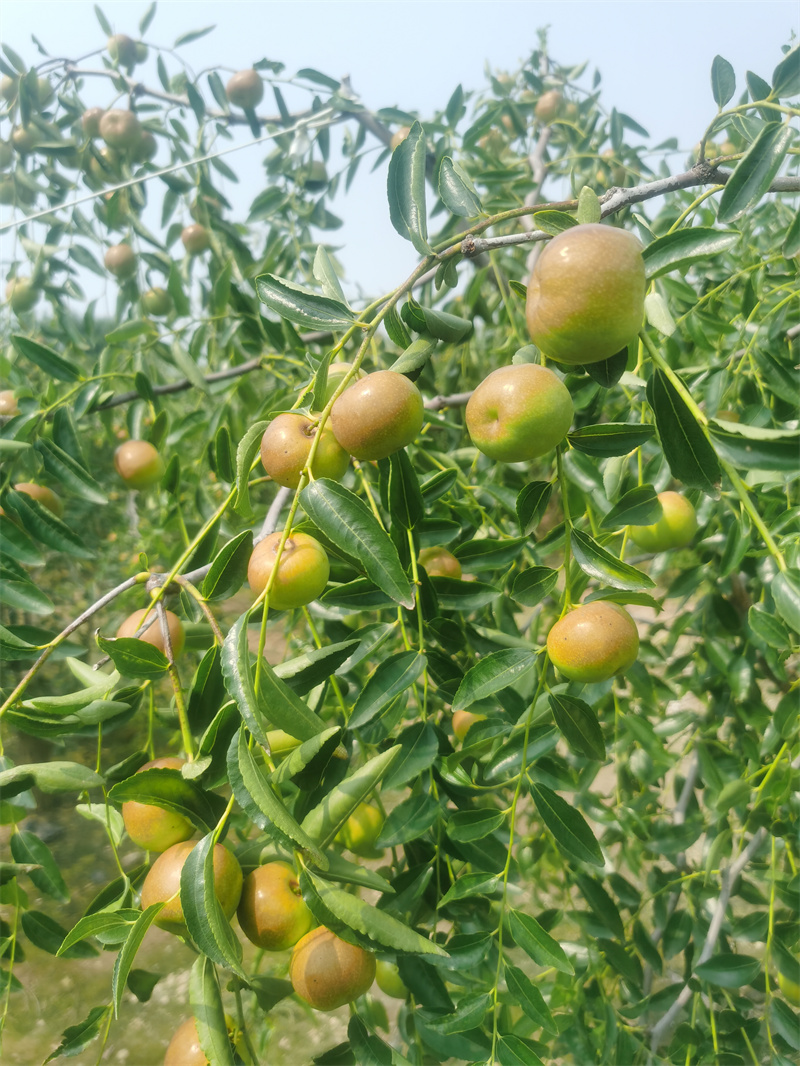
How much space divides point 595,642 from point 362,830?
431 millimetres

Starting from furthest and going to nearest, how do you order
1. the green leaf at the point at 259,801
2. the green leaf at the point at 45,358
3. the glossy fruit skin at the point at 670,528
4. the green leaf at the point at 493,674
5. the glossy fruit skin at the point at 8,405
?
1. the glossy fruit skin at the point at 8,405
2. the green leaf at the point at 45,358
3. the glossy fruit skin at the point at 670,528
4. the green leaf at the point at 493,674
5. the green leaf at the point at 259,801

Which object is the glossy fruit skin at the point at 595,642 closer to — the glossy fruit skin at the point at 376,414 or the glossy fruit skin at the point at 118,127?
the glossy fruit skin at the point at 376,414

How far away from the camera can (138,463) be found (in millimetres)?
1539

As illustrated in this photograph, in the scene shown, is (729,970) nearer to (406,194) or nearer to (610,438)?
(610,438)

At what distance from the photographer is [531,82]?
2090 millimetres

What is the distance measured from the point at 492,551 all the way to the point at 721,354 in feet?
3.11

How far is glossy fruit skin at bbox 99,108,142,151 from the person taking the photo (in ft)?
6.25

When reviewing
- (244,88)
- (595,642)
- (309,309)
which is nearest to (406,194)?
(309,309)

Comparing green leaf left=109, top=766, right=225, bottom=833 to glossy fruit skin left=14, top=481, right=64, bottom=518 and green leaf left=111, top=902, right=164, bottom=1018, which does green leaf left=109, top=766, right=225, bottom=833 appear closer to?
green leaf left=111, top=902, right=164, bottom=1018

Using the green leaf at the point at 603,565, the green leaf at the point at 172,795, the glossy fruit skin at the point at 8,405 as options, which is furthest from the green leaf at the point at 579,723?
the glossy fruit skin at the point at 8,405

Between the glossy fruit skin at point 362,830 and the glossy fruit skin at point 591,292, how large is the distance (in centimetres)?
63

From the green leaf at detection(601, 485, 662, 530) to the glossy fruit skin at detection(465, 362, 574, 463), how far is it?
15 cm

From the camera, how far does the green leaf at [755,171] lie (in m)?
0.61

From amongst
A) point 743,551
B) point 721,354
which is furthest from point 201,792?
point 721,354
